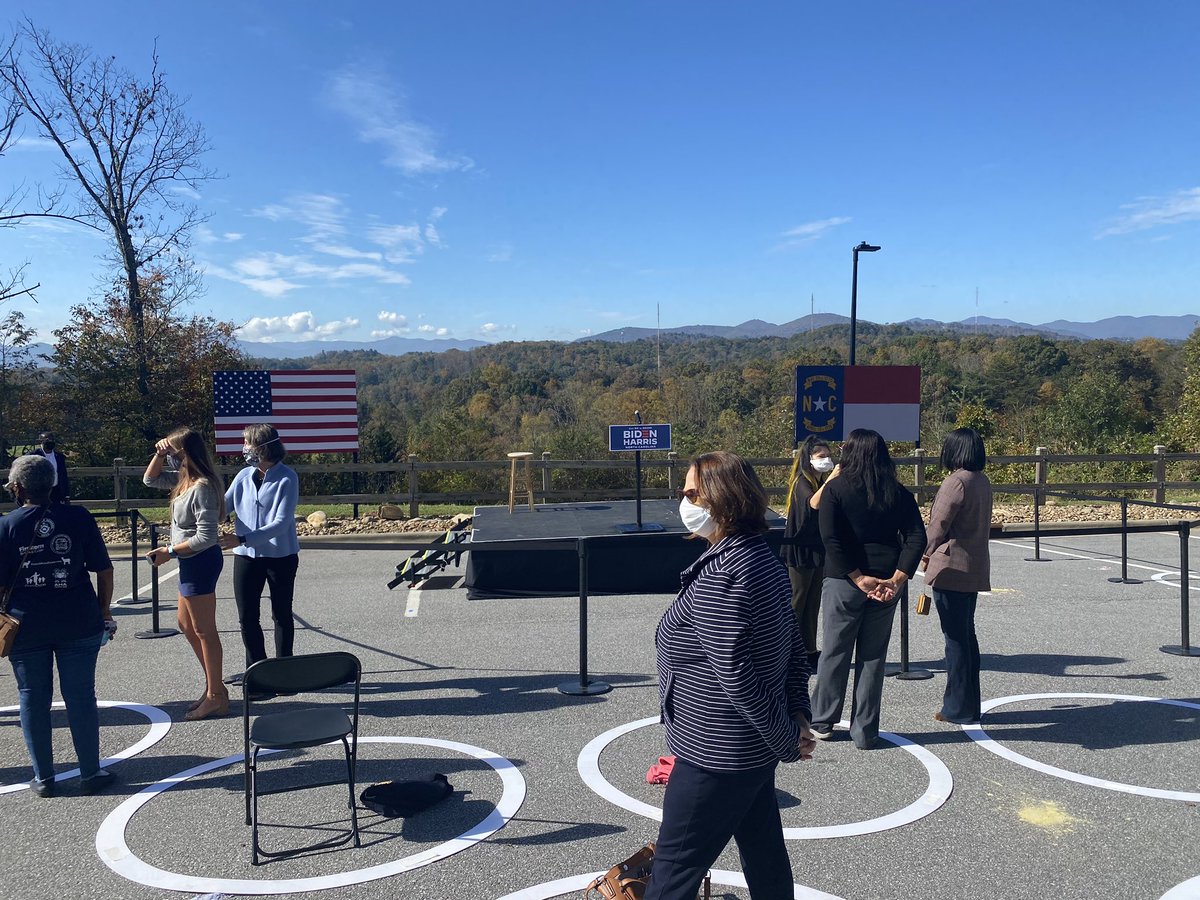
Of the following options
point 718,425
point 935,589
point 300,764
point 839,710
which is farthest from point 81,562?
point 718,425

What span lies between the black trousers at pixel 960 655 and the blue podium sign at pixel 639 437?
5701 millimetres

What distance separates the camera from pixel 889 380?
547 inches

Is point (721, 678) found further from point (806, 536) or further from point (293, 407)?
point (293, 407)

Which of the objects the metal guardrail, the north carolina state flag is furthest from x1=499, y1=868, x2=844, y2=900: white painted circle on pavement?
the north carolina state flag

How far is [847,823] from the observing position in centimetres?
404

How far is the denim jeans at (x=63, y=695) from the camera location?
14.3ft

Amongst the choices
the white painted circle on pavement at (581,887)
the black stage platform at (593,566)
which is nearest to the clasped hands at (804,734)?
the white painted circle on pavement at (581,887)

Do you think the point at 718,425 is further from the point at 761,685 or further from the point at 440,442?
the point at 761,685

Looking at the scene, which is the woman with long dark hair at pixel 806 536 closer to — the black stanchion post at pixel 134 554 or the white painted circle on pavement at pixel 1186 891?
the white painted circle on pavement at pixel 1186 891

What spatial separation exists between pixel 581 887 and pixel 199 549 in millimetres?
3259

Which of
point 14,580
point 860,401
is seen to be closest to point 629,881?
point 14,580

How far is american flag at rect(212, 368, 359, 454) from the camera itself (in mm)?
14031

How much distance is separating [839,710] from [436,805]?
2.38m

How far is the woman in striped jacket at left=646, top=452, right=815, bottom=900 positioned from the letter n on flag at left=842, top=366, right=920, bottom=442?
38.5ft
